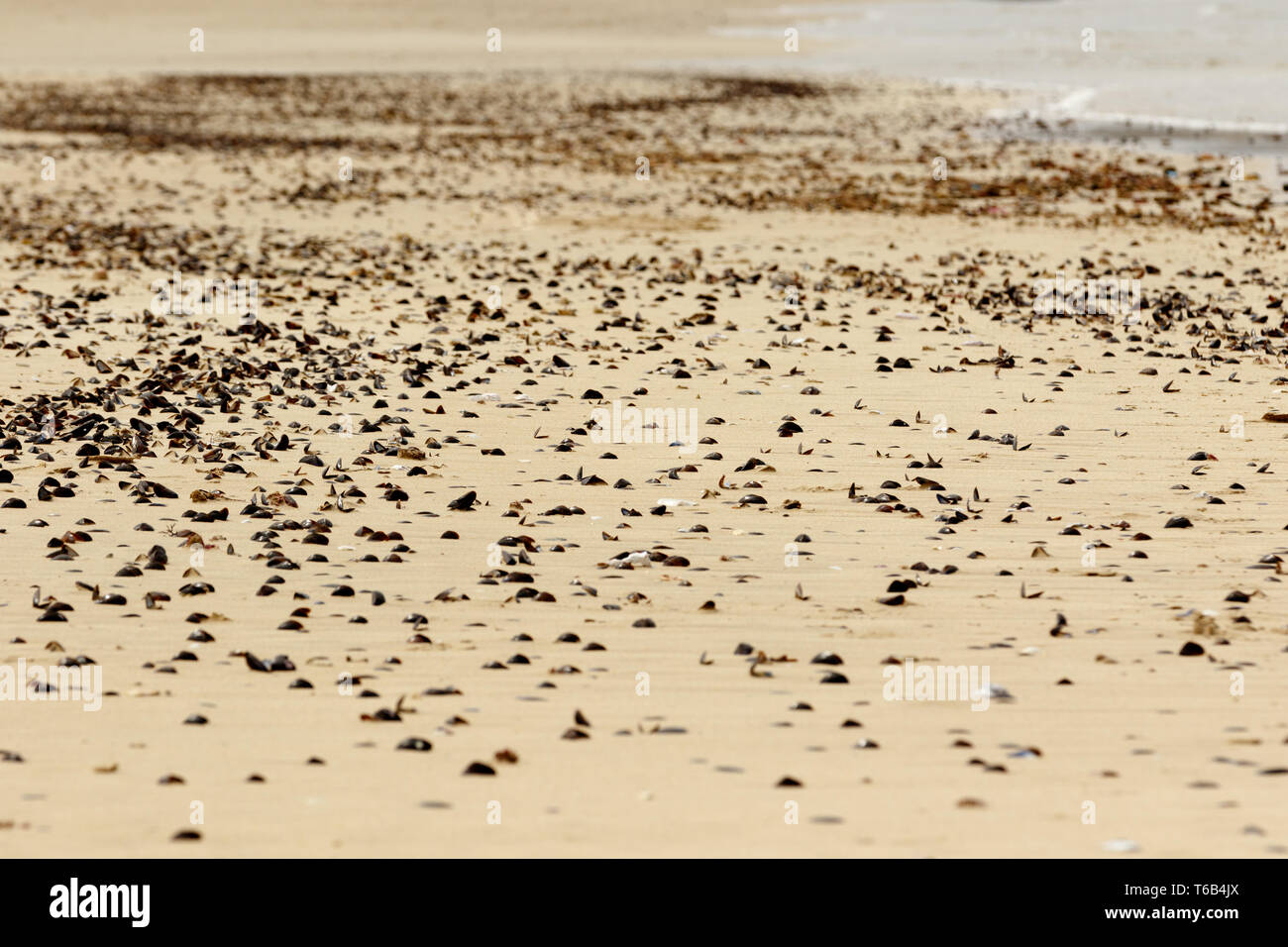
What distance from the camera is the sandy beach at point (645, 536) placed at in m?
6.20

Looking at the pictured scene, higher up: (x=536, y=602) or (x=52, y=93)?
(x=52, y=93)

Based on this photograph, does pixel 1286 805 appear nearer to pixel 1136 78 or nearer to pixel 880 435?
pixel 880 435

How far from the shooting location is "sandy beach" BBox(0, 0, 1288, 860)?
6.20 m

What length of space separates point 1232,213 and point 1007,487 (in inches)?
717

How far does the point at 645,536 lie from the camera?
395 inches

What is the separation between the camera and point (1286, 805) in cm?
598

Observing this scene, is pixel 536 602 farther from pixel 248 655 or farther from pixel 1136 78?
pixel 1136 78

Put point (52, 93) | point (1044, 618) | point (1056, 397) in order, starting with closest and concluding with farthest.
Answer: point (1044, 618) < point (1056, 397) < point (52, 93)

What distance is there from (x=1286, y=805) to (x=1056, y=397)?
8.47 meters

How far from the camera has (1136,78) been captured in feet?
195

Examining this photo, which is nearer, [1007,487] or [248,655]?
[248,655]
